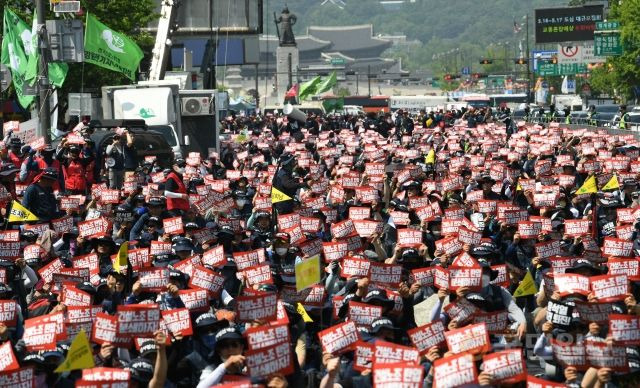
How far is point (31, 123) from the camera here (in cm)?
2939

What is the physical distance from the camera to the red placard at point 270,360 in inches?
356

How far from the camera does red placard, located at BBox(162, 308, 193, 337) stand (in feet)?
34.6

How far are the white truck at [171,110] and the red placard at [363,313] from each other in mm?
20443

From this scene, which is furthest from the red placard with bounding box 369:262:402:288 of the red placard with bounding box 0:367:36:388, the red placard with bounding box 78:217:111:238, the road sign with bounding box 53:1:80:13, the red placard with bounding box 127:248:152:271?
the road sign with bounding box 53:1:80:13

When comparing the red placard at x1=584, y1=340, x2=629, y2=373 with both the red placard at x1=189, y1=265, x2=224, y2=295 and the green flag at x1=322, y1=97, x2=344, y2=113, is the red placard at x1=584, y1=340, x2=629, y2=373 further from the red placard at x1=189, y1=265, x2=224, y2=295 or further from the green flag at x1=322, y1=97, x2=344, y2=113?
the green flag at x1=322, y1=97, x2=344, y2=113

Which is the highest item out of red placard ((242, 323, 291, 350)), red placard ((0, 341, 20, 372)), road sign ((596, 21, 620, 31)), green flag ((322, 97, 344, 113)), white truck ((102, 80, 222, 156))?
road sign ((596, 21, 620, 31))

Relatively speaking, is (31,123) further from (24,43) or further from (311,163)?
(311,163)

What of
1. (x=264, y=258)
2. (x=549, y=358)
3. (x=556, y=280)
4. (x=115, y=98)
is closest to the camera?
(x=549, y=358)

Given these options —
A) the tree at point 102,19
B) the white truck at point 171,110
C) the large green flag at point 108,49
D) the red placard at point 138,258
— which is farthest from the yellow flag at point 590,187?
the tree at point 102,19

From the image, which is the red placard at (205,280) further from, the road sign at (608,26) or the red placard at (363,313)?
the road sign at (608,26)

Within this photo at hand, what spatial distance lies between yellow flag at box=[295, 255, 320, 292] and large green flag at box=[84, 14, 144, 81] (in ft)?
62.9

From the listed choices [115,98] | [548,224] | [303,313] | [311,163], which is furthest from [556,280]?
[115,98]

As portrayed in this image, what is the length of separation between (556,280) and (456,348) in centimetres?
237

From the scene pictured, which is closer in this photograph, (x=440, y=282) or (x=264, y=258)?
(x=440, y=282)
